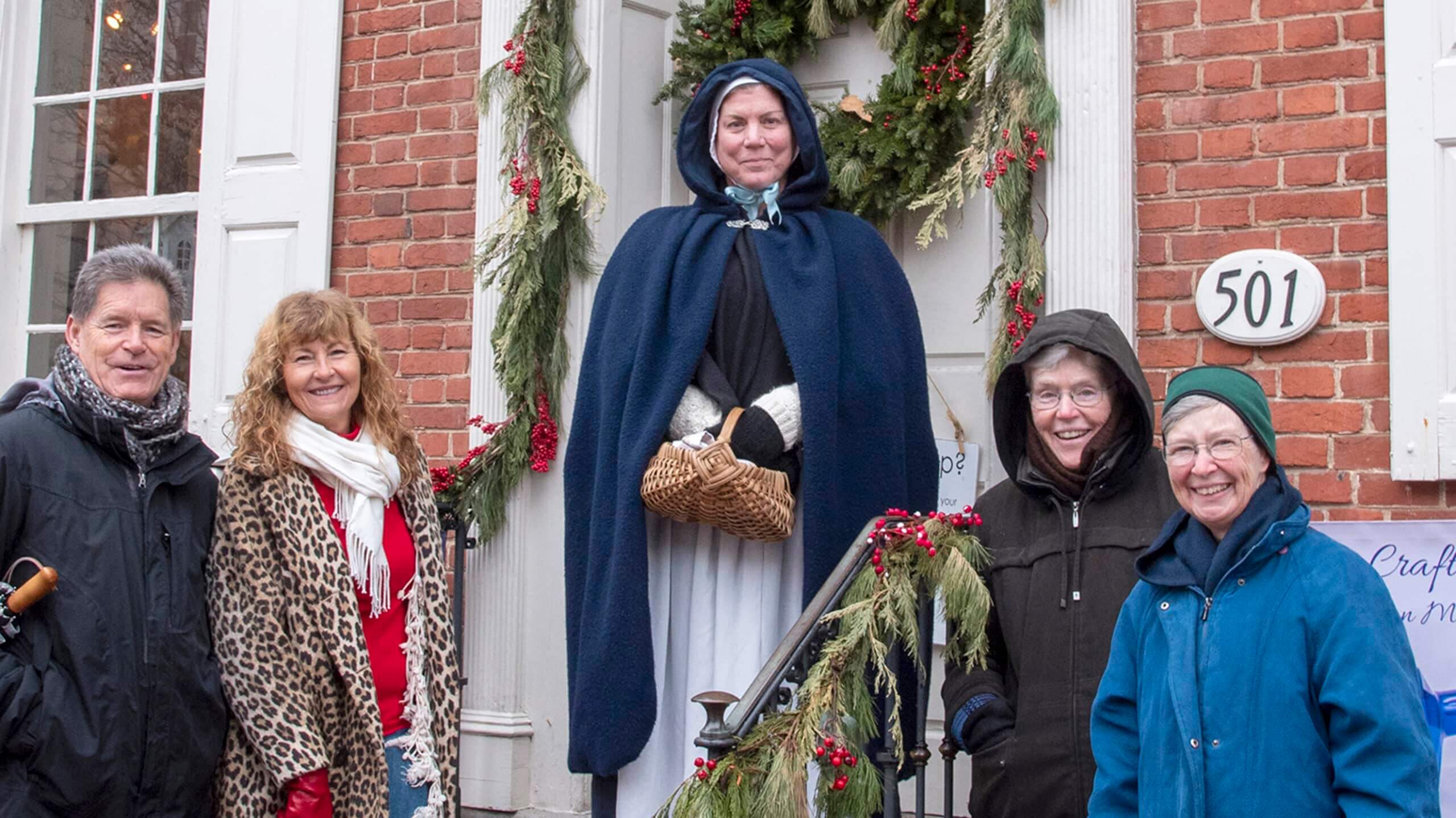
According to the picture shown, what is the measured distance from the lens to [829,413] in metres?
3.02

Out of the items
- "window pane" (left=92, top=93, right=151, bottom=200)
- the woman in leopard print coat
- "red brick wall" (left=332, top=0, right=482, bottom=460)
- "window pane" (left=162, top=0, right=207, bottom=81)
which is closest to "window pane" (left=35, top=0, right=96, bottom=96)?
"window pane" (left=92, top=93, right=151, bottom=200)

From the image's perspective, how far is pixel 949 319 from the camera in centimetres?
428

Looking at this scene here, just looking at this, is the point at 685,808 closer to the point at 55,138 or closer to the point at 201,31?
the point at 201,31

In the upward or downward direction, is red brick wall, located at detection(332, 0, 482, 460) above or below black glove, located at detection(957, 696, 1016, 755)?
above

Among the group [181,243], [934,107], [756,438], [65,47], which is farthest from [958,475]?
[65,47]

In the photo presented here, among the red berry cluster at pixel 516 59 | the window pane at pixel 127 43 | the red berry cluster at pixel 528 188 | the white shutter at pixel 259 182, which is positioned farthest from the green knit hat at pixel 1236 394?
the window pane at pixel 127 43

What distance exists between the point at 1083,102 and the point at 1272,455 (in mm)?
1668

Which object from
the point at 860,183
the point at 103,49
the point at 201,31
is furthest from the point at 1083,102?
the point at 103,49

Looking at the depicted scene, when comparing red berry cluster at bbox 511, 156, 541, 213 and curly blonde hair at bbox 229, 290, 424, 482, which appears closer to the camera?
curly blonde hair at bbox 229, 290, 424, 482

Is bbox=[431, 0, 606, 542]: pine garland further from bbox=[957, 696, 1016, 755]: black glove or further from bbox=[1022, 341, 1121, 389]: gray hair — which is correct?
bbox=[957, 696, 1016, 755]: black glove

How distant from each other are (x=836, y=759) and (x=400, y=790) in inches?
36.9

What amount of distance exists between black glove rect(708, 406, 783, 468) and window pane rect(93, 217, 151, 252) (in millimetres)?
3344

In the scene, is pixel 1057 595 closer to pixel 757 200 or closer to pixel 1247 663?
pixel 1247 663

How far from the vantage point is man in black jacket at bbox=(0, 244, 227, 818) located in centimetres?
258
